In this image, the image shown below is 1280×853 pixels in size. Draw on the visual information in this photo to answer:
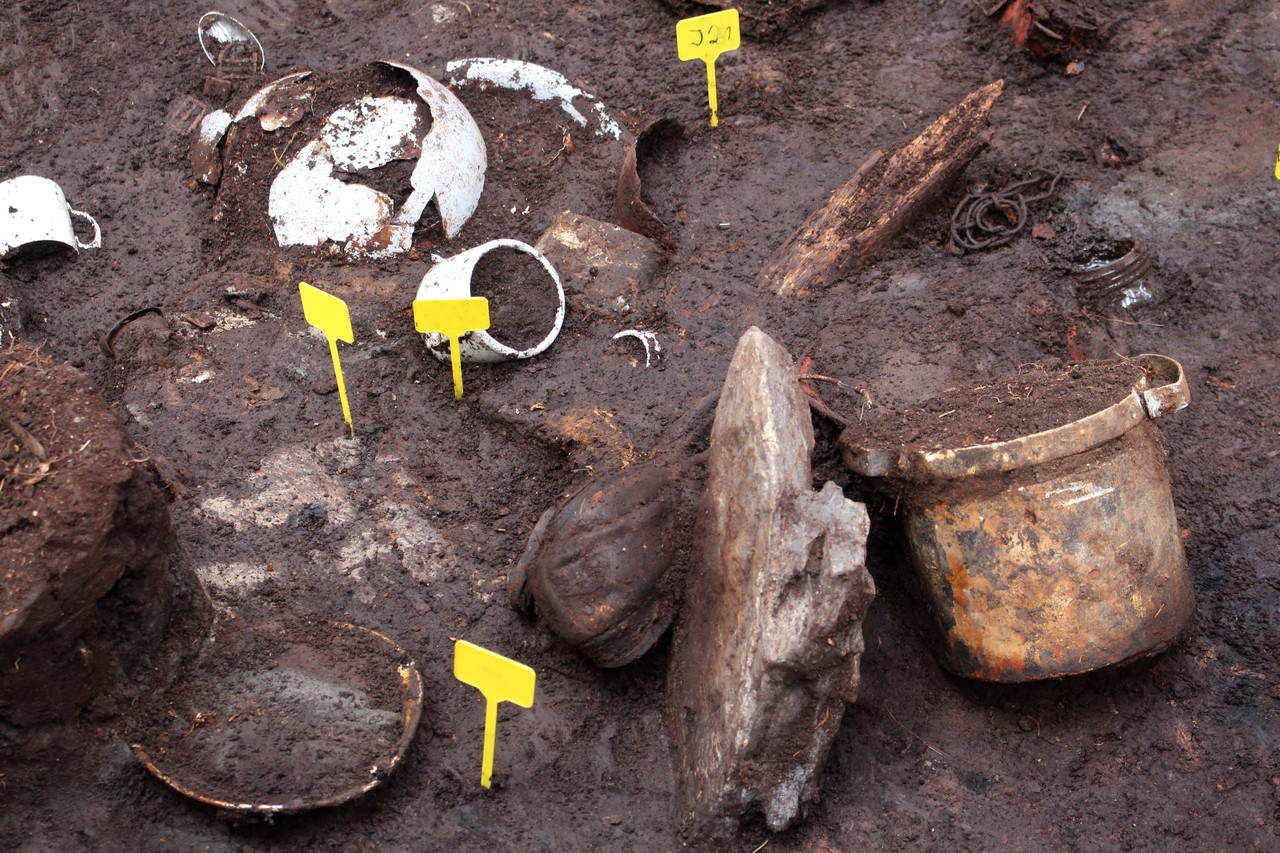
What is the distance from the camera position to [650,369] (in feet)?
14.9

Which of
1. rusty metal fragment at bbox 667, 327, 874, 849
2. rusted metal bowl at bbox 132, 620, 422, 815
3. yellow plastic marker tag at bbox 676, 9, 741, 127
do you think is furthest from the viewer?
yellow plastic marker tag at bbox 676, 9, 741, 127

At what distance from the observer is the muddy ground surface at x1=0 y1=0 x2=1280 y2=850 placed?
11.0ft

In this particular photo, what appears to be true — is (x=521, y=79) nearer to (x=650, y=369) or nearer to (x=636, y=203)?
(x=636, y=203)

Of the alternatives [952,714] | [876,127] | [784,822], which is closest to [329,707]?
[784,822]

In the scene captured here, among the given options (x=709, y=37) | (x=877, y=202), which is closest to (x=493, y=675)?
(x=877, y=202)

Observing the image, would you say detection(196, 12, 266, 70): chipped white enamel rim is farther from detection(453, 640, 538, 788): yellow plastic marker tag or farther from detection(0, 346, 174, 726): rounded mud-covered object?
detection(453, 640, 538, 788): yellow plastic marker tag

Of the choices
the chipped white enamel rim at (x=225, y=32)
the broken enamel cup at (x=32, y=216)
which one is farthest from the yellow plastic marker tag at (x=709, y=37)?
the broken enamel cup at (x=32, y=216)

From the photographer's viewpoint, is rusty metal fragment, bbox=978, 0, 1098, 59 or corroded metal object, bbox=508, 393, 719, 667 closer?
corroded metal object, bbox=508, 393, 719, 667

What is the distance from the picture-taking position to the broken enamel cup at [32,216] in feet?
16.7

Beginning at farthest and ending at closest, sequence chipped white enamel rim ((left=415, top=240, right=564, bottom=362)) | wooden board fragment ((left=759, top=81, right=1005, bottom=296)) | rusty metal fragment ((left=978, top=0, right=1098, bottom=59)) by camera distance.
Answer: rusty metal fragment ((left=978, top=0, right=1098, bottom=59)) < wooden board fragment ((left=759, top=81, right=1005, bottom=296)) < chipped white enamel rim ((left=415, top=240, right=564, bottom=362))

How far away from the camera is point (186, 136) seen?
584 cm

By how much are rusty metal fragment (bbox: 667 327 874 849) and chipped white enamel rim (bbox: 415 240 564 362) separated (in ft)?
4.39

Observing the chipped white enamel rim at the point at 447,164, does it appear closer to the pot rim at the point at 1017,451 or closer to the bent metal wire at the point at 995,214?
the bent metal wire at the point at 995,214

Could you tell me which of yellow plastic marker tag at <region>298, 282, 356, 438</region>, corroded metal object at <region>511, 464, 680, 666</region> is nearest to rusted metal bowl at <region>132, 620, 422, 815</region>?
corroded metal object at <region>511, 464, 680, 666</region>
